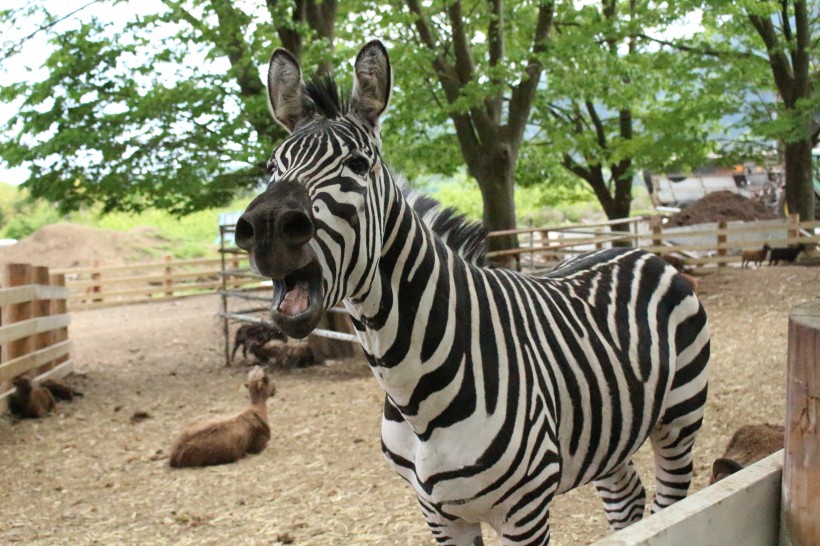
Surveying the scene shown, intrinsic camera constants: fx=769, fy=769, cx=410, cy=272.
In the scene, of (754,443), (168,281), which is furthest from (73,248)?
(754,443)

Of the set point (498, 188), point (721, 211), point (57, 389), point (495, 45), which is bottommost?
point (57, 389)

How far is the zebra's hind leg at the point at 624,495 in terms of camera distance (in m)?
3.58

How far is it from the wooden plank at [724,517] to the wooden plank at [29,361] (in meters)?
7.75

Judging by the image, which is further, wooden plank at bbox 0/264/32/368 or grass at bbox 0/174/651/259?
grass at bbox 0/174/651/259

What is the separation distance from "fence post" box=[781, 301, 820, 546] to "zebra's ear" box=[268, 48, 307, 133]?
5.16 ft

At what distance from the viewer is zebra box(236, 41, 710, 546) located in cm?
209

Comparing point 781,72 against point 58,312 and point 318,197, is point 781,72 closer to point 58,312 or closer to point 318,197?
point 58,312

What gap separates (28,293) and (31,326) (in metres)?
0.39

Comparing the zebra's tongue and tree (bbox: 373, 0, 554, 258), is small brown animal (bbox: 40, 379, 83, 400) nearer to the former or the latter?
tree (bbox: 373, 0, 554, 258)

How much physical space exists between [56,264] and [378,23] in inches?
806

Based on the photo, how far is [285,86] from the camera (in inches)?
97.6

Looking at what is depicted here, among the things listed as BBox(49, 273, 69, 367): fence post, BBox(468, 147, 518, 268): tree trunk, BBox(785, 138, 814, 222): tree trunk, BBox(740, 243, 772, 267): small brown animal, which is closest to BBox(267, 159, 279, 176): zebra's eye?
BBox(49, 273, 69, 367): fence post

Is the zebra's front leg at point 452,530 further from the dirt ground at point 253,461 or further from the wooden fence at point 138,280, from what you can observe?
the wooden fence at point 138,280

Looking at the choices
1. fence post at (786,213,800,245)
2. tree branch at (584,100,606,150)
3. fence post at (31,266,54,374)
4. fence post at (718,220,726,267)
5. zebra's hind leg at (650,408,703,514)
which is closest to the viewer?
zebra's hind leg at (650,408,703,514)
